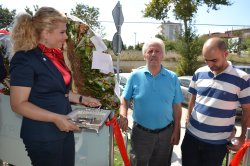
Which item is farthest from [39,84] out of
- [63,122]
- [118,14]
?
[118,14]

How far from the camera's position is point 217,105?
2053 mm

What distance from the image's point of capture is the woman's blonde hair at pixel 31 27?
1.43 meters

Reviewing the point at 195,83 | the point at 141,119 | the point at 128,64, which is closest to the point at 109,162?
the point at 141,119

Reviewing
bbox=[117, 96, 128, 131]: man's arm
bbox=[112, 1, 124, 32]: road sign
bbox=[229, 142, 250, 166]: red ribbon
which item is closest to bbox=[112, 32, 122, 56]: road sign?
bbox=[112, 1, 124, 32]: road sign

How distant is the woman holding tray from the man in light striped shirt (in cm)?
144

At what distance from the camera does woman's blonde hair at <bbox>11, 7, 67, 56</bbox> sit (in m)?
1.43

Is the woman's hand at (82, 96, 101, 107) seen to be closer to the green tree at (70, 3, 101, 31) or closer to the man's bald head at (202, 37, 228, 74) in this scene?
the man's bald head at (202, 37, 228, 74)

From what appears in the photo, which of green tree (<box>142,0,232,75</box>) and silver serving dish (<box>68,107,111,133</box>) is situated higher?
green tree (<box>142,0,232,75</box>)

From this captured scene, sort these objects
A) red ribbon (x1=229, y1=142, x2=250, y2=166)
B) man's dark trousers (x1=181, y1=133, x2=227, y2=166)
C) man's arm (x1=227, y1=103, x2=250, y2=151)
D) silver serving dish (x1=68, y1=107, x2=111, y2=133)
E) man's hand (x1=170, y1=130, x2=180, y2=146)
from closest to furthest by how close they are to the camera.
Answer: silver serving dish (x1=68, y1=107, x2=111, y2=133), red ribbon (x1=229, y1=142, x2=250, y2=166), man's arm (x1=227, y1=103, x2=250, y2=151), man's dark trousers (x1=181, y1=133, x2=227, y2=166), man's hand (x1=170, y1=130, x2=180, y2=146)

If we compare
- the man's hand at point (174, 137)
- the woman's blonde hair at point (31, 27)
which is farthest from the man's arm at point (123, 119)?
the woman's blonde hair at point (31, 27)

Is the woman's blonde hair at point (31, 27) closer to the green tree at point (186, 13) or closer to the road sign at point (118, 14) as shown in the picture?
the road sign at point (118, 14)

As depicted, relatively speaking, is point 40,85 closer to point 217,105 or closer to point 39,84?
point 39,84

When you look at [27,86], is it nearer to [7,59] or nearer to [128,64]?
[7,59]

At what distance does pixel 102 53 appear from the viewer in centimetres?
217
